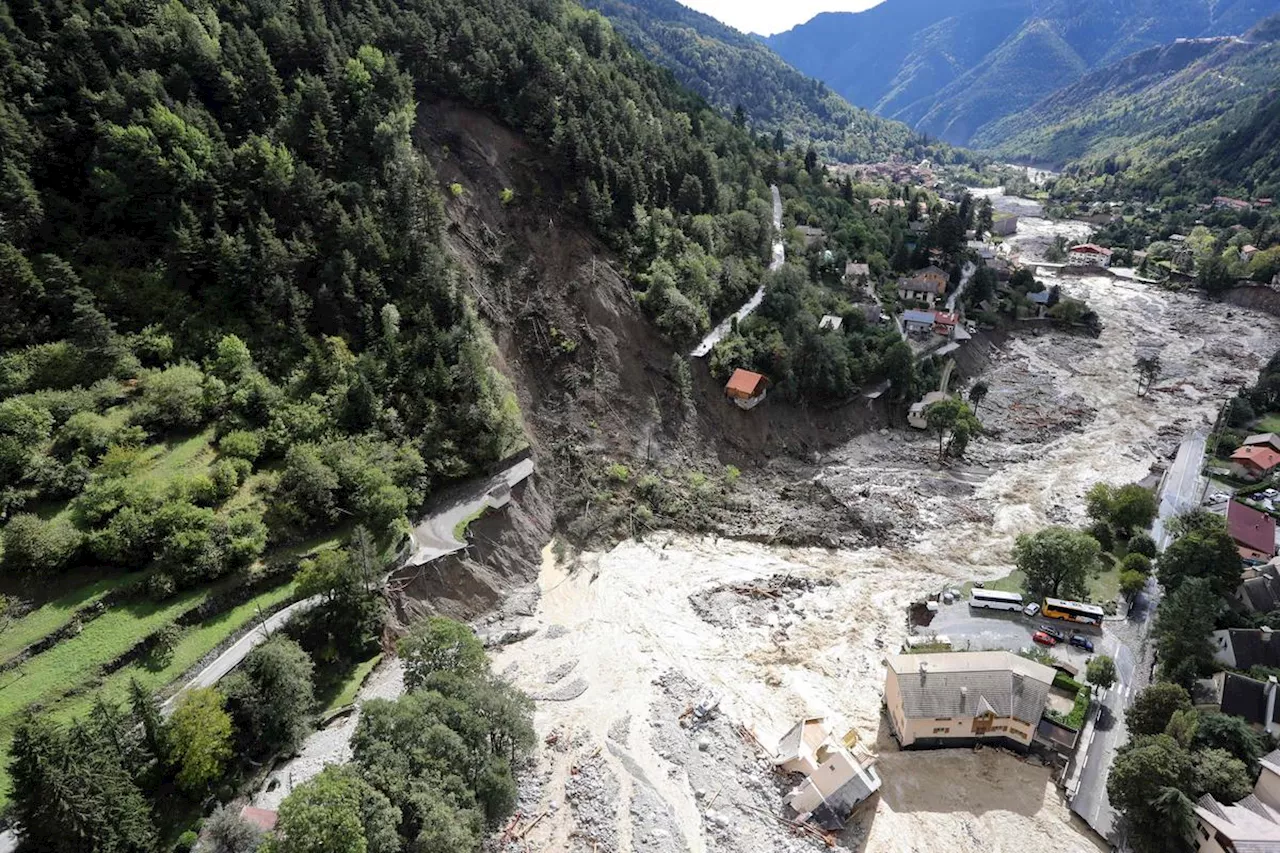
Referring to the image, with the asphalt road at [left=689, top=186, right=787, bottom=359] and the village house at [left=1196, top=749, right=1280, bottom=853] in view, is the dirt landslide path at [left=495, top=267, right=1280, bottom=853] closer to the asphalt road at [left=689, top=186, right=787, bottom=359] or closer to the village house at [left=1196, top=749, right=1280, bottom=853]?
the village house at [left=1196, top=749, right=1280, bottom=853]

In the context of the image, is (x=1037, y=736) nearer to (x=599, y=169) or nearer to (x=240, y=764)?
(x=240, y=764)

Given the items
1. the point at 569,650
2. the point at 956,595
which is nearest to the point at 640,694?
the point at 569,650

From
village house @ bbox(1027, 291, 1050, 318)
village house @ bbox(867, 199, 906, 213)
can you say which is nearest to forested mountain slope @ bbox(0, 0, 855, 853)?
village house @ bbox(1027, 291, 1050, 318)

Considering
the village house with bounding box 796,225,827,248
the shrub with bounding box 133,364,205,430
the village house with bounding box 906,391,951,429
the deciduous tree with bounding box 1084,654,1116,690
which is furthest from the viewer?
the village house with bounding box 796,225,827,248

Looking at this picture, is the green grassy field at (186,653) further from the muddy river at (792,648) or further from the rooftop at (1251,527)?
the rooftop at (1251,527)

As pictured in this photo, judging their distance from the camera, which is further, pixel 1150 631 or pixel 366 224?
pixel 366 224

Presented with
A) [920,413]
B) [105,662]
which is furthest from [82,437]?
[920,413]
